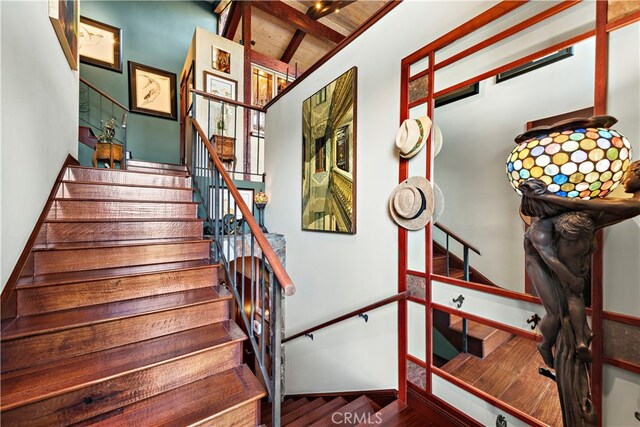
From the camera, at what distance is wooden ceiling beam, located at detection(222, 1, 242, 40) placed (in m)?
4.93

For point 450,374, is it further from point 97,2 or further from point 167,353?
point 97,2

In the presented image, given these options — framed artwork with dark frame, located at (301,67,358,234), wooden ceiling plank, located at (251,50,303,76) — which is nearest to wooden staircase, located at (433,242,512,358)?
framed artwork with dark frame, located at (301,67,358,234)

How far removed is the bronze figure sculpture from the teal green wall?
6.35 metres

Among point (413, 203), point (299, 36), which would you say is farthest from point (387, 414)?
point (299, 36)

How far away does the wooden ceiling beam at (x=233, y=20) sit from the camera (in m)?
4.93

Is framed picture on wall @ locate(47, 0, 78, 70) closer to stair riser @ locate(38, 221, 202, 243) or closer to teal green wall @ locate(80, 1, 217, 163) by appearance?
stair riser @ locate(38, 221, 202, 243)

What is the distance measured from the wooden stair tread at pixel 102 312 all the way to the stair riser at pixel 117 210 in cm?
86

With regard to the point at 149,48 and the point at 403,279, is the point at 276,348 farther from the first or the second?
the point at 149,48

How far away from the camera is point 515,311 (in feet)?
4.31

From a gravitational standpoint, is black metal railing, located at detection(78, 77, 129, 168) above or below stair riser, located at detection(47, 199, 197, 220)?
above

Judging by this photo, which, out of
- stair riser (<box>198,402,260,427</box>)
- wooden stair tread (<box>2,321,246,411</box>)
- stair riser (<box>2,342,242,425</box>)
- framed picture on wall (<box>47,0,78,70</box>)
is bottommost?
stair riser (<box>198,402,260,427</box>)

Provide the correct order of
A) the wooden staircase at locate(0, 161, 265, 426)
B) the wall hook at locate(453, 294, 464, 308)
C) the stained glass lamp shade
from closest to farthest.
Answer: the stained glass lamp shade
the wooden staircase at locate(0, 161, 265, 426)
the wall hook at locate(453, 294, 464, 308)

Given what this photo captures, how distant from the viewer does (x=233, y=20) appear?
5.16 m

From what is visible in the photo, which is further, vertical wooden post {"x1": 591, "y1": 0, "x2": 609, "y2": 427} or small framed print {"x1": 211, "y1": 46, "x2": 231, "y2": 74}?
small framed print {"x1": 211, "y1": 46, "x2": 231, "y2": 74}
